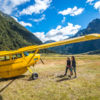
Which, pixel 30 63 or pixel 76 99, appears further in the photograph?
pixel 30 63

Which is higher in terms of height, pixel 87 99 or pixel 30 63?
pixel 30 63

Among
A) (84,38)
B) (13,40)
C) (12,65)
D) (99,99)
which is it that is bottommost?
(99,99)

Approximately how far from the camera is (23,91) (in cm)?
874

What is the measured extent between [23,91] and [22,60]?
4423 millimetres

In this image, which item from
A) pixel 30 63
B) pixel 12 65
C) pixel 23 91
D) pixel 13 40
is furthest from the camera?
pixel 13 40

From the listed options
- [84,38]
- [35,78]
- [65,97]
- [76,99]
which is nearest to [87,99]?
[76,99]

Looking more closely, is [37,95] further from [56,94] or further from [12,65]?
[12,65]

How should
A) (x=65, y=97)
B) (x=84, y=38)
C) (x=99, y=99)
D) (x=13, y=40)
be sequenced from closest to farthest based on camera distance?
(x=99, y=99), (x=65, y=97), (x=84, y=38), (x=13, y=40)

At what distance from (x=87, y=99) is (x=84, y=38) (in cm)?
497

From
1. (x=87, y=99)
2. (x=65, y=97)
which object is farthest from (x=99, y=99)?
(x=65, y=97)

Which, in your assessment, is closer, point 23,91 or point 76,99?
point 76,99

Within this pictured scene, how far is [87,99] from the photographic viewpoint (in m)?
6.93

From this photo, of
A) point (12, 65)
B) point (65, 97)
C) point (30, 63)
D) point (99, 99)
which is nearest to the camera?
point (99, 99)

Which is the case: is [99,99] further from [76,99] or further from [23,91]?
[23,91]
